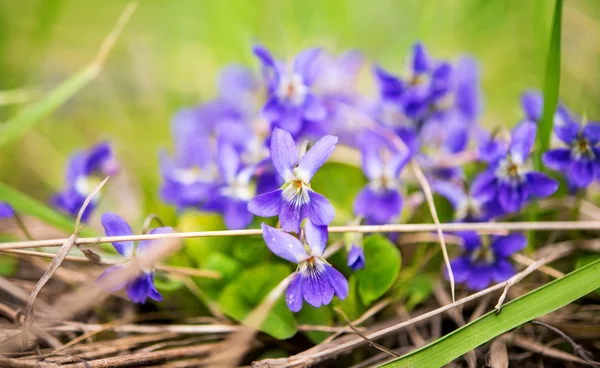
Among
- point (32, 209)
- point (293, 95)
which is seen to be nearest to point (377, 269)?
point (293, 95)

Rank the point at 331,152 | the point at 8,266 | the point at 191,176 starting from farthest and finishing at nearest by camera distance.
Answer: the point at 191,176 → the point at 8,266 → the point at 331,152

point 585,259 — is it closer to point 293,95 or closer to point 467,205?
point 467,205

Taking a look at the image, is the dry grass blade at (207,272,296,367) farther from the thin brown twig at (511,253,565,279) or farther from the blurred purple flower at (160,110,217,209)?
the thin brown twig at (511,253,565,279)

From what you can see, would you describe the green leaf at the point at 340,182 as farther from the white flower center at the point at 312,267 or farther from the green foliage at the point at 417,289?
the white flower center at the point at 312,267

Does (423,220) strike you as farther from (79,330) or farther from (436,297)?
(79,330)

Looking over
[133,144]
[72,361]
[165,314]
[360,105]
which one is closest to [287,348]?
[165,314]
